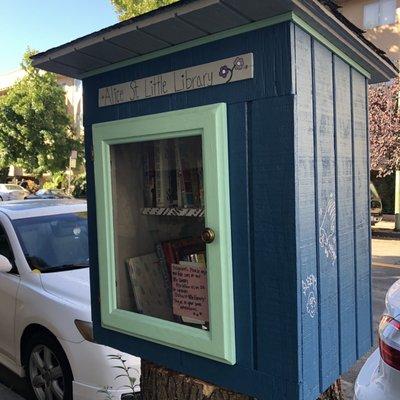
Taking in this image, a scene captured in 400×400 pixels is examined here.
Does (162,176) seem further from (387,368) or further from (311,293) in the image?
(387,368)

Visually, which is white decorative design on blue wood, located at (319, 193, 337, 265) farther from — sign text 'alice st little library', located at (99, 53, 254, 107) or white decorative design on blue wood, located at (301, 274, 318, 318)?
sign text 'alice st little library', located at (99, 53, 254, 107)

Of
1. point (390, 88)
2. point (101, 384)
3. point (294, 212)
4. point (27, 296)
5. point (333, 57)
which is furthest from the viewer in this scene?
point (390, 88)

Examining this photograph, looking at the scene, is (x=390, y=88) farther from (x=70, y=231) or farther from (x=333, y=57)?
(x=333, y=57)

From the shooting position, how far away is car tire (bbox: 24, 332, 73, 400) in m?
3.54

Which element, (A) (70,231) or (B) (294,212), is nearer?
(B) (294,212)

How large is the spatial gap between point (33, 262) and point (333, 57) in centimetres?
307

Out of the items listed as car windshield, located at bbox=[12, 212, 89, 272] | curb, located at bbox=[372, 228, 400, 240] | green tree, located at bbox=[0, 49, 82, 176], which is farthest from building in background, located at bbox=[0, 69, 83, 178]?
car windshield, located at bbox=[12, 212, 89, 272]

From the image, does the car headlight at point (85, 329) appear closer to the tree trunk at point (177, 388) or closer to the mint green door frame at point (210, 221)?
the tree trunk at point (177, 388)

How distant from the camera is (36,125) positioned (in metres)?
28.3

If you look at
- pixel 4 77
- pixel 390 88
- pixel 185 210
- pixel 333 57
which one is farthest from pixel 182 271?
pixel 4 77

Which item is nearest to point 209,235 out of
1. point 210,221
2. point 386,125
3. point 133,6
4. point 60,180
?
point 210,221

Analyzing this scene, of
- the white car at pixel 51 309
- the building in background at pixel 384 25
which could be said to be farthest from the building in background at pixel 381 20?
the white car at pixel 51 309

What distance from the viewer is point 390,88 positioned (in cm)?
1450

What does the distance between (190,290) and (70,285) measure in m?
1.86
